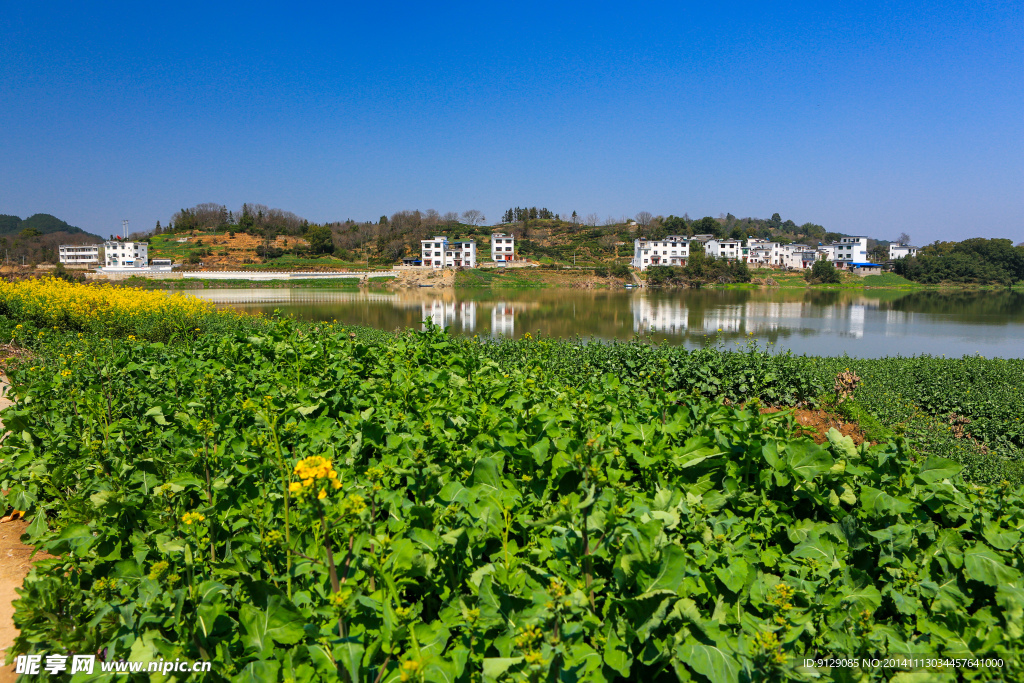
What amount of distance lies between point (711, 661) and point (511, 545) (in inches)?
30.5

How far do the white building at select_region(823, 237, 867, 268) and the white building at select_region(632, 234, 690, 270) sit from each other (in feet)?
96.7

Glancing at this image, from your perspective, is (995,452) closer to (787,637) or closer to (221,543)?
(787,637)

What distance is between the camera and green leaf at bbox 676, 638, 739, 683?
140 cm

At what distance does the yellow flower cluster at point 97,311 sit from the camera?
10.7 m

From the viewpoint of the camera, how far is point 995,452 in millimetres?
6211

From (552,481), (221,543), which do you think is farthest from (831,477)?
(221,543)

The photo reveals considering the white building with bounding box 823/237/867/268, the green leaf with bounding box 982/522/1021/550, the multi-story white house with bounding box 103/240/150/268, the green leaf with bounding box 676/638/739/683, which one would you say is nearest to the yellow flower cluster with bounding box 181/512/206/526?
the green leaf with bounding box 676/638/739/683

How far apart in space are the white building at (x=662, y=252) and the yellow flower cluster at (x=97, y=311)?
7650 cm

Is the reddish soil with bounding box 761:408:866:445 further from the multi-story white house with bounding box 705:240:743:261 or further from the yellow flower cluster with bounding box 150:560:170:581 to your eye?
the multi-story white house with bounding box 705:240:743:261

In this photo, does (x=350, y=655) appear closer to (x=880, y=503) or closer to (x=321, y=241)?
(x=880, y=503)

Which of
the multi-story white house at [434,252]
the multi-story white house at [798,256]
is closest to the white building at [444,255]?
the multi-story white house at [434,252]

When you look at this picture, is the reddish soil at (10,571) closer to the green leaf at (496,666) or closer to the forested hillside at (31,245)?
the green leaf at (496,666)

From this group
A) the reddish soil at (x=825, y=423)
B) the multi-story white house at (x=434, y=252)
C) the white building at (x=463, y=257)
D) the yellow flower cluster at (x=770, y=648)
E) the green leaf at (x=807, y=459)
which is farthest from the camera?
the white building at (x=463, y=257)

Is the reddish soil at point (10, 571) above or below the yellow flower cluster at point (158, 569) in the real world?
below
